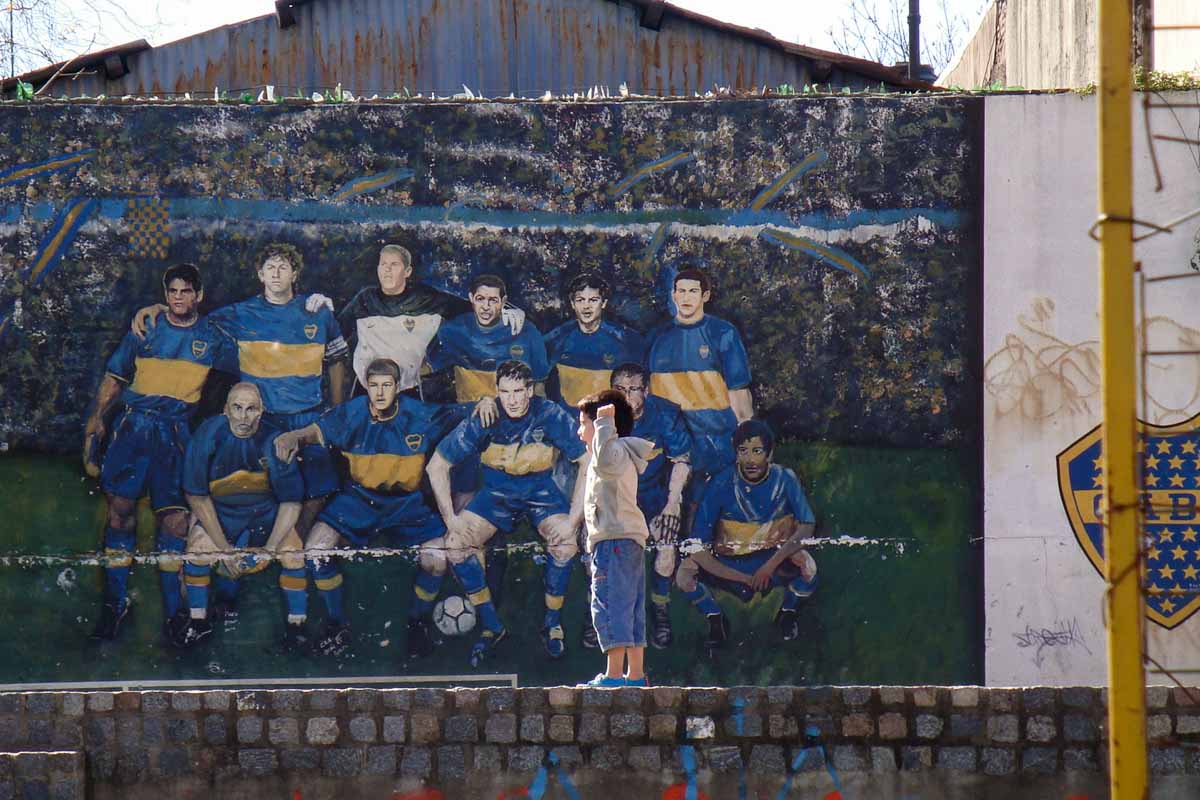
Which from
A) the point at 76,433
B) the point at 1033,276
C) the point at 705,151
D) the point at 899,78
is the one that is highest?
the point at 899,78

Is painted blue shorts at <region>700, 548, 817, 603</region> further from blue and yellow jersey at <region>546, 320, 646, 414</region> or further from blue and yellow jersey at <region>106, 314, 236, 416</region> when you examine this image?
blue and yellow jersey at <region>106, 314, 236, 416</region>

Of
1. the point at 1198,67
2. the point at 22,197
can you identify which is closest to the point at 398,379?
the point at 22,197

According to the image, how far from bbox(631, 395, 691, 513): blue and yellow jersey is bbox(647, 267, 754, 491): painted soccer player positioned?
0.18 feet

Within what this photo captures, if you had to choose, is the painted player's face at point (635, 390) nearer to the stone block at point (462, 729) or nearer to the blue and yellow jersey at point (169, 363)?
the blue and yellow jersey at point (169, 363)

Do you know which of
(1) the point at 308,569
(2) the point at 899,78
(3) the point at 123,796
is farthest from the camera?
(2) the point at 899,78

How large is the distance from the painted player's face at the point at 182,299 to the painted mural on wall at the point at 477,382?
0.02 meters

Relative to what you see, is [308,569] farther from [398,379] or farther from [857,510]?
[857,510]

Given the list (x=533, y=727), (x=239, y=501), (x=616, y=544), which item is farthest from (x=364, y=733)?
(x=239, y=501)

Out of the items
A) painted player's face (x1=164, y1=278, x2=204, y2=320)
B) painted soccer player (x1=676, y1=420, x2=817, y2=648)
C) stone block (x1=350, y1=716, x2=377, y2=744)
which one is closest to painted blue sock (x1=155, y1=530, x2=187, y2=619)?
painted player's face (x1=164, y1=278, x2=204, y2=320)

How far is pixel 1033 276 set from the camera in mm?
10555

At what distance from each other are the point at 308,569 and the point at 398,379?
4.50 feet

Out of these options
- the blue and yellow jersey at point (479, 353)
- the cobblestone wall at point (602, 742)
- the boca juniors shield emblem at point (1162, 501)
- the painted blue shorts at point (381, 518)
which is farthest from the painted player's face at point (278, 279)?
the boca juniors shield emblem at point (1162, 501)

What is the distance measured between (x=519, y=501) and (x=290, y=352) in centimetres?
180

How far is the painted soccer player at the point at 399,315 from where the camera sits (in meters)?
10.6
